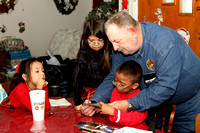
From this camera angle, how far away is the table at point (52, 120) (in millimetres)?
1500

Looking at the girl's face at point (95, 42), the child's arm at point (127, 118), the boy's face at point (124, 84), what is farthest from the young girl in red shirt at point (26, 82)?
the child's arm at point (127, 118)

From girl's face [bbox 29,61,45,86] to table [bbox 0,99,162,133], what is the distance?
36 cm

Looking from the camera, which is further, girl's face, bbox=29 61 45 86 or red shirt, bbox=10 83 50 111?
girl's face, bbox=29 61 45 86

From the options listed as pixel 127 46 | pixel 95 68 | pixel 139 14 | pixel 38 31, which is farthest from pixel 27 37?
pixel 127 46

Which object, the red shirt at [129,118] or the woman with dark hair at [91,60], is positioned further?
the woman with dark hair at [91,60]

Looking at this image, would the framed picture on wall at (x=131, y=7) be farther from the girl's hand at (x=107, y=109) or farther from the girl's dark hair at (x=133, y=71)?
the girl's hand at (x=107, y=109)

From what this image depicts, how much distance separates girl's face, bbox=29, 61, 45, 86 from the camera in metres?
2.19

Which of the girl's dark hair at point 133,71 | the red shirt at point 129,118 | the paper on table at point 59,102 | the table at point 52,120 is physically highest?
the girl's dark hair at point 133,71

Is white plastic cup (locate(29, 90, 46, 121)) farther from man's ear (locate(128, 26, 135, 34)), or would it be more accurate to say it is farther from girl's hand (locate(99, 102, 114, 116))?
man's ear (locate(128, 26, 135, 34))

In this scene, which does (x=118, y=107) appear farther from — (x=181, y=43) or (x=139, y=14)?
(x=139, y=14)

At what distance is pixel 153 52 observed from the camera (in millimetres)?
1650

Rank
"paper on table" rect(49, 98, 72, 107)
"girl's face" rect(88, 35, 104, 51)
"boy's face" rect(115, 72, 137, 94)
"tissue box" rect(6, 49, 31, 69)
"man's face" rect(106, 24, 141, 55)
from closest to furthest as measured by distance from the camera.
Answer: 1. "man's face" rect(106, 24, 141, 55)
2. "boy's face" rect(115, 72, 137, 94)
3. "paper on table" rect(49, 98, 72, 107)
4. "girl's face" rect(88, 35, 104, 51)
5. "tissue box" rect(6, 49, 31, 69)

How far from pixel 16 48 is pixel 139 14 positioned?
2660mm

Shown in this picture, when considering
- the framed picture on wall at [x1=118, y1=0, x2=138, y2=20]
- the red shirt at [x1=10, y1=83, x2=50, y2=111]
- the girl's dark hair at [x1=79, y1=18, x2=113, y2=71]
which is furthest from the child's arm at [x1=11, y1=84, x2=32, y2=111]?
the framed picture on wall at [x1=118, y1=0, x2=138, y2=20]
